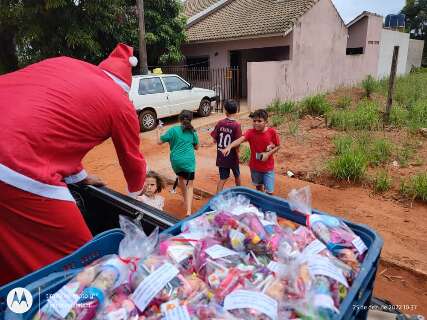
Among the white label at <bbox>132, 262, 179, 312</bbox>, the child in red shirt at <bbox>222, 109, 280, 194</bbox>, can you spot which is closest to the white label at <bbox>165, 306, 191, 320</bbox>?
the white label at <bbox>132, 262, 179, 312</bbox>

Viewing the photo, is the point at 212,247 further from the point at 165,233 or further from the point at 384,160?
the point at 384,160

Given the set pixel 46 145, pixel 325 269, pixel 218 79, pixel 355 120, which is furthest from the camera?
pixel 218 79

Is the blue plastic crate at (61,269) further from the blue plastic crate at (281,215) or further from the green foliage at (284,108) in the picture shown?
the green foliage at (284,108)

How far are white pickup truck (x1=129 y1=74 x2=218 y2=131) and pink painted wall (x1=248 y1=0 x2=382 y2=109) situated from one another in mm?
2292

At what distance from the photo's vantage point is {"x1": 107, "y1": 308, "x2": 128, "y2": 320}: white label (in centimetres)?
104

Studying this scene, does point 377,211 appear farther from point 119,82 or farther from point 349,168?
point 119,82

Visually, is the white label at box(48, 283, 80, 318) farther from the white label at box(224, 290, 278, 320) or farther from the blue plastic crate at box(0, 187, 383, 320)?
the white label at box(224, 290, 278, 320)

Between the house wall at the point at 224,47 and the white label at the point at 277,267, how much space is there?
13.2 meters

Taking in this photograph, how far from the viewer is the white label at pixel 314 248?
1.25 metres

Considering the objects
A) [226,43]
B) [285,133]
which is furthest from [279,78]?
[285,133]

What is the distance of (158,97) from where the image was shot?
9953mm

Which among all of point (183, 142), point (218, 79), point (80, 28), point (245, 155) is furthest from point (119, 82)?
point (218, 79)

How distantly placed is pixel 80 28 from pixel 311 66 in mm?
8989

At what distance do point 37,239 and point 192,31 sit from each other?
647 inches
